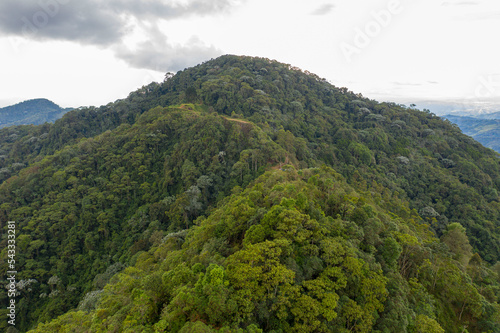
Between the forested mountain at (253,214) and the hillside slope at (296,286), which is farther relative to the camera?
the forested mountain at (253,214)

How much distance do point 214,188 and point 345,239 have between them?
1062 inches

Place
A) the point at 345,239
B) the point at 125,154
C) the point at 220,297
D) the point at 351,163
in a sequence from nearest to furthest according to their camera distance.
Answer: the point at 220,297
the point at 345,239
the point at 125,154
the point at 351,163

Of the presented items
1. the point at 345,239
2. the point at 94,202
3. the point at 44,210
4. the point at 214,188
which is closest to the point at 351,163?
the point at 214,188

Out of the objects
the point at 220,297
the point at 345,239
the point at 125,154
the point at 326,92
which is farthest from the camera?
the point at 326,92

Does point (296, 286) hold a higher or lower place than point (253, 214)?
lower

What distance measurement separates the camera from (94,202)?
4134 centimetres

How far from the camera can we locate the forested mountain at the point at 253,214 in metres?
12.5

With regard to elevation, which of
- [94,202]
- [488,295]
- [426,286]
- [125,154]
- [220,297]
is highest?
[125,154]

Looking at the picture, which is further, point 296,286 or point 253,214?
point 253,214

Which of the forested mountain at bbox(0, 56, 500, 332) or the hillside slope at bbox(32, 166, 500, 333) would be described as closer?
the hillside slope at bbox(32, 166, 500, 333)

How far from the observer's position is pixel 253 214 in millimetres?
18906

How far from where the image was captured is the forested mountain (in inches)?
493

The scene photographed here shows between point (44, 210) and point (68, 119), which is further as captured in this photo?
point (68, 119)

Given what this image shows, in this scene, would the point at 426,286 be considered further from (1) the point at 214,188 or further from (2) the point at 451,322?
(1) the point at 214,188
